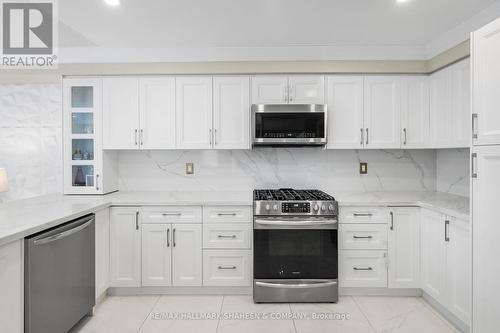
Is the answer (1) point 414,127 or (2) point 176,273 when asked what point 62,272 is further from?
(1) point 414,127

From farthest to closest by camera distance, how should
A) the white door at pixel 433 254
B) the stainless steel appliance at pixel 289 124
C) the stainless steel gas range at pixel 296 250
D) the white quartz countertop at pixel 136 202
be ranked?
1. the stainless steel appliance at pixel 289 124
2. the stainless steel gas range at pixel 296 250
3. the white door at pixel 433 254
4. the white quartz countertop at pixel 136 202

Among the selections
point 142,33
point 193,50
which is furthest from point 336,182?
point 142,33

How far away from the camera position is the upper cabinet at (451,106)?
9.11ft

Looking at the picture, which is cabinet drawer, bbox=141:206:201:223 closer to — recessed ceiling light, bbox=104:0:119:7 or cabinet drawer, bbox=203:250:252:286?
cabinet drawer, bbox=203:250:252:286

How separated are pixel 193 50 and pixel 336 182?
2.06m

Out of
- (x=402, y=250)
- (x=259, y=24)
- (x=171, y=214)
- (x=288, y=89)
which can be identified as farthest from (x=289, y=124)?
(x=402, y=250)

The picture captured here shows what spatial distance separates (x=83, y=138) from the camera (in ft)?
11.0

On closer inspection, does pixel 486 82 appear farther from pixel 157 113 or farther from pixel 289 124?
pixel 157 113

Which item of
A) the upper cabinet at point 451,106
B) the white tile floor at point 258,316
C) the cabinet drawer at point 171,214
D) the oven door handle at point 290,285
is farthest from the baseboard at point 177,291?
the upper cabinet at point 451,106

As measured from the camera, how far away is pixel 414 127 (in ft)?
11.0

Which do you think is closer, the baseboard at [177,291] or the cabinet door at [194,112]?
the baseboard at [177,291]

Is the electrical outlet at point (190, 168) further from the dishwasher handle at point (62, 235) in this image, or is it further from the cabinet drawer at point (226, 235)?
the dishwasher handle at point (62, 235)

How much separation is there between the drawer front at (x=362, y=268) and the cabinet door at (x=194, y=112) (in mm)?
1704

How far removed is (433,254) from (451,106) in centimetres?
131
